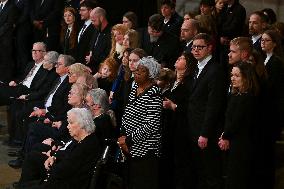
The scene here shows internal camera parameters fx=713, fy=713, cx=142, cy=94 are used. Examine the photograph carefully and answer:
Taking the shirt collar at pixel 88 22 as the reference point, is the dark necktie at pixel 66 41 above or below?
below

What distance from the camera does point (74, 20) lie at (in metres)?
10.6

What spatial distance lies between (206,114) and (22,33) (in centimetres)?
560

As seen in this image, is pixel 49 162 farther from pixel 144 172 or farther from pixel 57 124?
pixel 57 124

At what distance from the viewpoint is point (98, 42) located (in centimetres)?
992

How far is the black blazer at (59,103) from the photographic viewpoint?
870 centimetres

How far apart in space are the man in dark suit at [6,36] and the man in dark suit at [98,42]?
7.23ft

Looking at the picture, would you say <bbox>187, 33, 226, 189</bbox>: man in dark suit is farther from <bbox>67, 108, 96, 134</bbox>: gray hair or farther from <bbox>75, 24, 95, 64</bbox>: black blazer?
<bbox>75, 24, 95, 64</bbox>: black blazer

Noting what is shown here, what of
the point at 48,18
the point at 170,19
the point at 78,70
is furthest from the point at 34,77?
the point at 48,18

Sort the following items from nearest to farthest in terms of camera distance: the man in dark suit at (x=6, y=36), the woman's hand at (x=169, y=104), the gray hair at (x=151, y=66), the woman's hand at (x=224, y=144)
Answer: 1. the gray hair at (x=151, y=66)
2. the woman's hand at (x=224, y=144)
3. the woman's hand at (x=169, y=104)
4. the man in dark suit at (x=6, y=36)

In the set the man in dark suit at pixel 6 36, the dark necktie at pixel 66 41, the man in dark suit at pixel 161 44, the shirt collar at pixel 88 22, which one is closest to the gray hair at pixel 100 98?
the man in dark suit at pixel 161 44

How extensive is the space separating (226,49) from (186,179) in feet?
7.96

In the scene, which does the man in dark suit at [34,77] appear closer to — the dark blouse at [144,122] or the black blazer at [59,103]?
the black blazer at [59,103]

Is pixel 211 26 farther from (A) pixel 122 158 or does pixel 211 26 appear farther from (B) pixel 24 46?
(B) pixel 24 46

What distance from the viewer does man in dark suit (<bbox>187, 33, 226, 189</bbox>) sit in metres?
7.22
